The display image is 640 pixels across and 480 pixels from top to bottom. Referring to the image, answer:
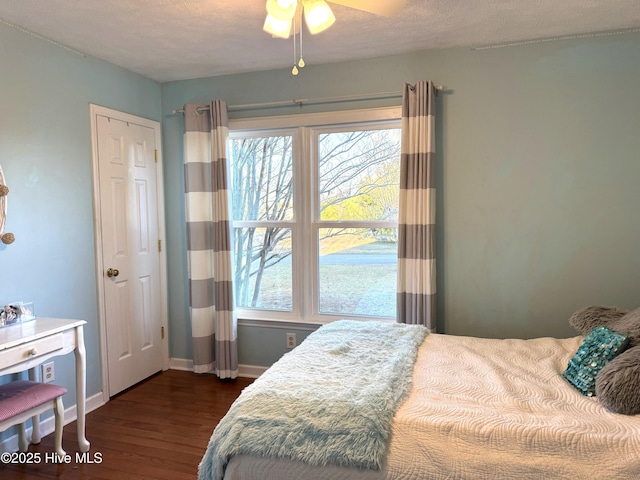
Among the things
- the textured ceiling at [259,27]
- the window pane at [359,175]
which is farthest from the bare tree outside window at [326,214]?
the textured ceiling at [259,27]

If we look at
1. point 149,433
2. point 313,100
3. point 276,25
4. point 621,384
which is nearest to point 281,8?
point 276,25

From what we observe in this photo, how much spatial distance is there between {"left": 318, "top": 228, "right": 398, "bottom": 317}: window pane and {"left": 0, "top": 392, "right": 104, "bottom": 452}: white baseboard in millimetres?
1708

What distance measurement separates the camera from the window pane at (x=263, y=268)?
3.52 m

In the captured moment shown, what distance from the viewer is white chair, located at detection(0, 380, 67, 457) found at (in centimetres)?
208

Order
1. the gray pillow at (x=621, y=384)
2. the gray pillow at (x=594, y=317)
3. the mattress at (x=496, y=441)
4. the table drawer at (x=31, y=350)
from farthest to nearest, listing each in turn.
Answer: the gray pillow at (x=594, y=317), the table drawer at (x=31, y=350), the gray pillow at (x=621, y=384), the mattress at (x=496, y=441)

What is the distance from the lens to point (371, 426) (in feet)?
4.87

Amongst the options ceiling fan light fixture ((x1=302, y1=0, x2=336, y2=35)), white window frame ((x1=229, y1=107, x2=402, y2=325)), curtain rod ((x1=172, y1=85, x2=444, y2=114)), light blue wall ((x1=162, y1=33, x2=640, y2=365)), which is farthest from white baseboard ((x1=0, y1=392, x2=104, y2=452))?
ceiling fan light fixture ((x1=302, y1=0, x2=336, y2=35))

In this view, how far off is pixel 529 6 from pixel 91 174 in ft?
9.38

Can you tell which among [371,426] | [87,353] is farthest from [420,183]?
[87,353]

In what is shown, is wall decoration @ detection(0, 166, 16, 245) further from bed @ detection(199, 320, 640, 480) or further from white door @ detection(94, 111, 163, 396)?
bed @ detection(199, 320, 640, 480)

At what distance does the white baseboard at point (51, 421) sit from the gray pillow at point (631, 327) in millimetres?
3008

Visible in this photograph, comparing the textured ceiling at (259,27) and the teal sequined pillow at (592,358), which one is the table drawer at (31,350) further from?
the teal sequined pillow at (592,358)

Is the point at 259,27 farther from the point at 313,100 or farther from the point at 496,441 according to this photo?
the point at 496,441

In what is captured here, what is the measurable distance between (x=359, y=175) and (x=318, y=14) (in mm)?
1497
